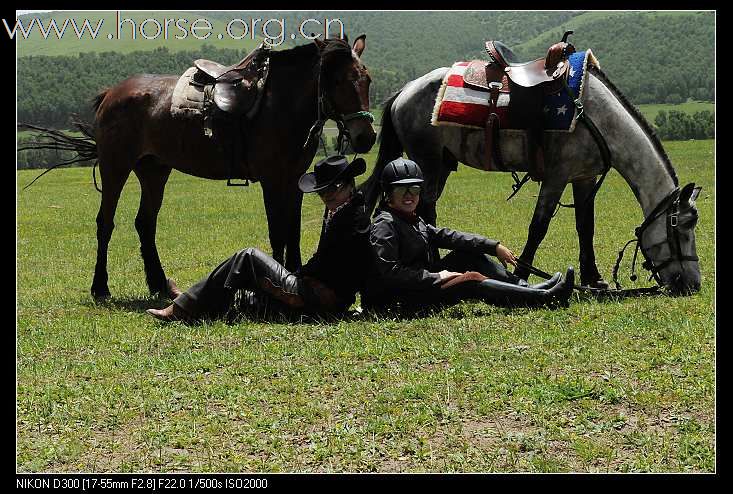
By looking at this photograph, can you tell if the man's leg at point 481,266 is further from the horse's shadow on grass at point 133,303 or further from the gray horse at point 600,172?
the horse's shadow on grass at point 133,303

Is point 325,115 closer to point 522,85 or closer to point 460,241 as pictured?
point 522,85

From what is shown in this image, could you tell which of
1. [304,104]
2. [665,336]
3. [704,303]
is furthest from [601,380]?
[304,104]

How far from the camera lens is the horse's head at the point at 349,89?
913cm

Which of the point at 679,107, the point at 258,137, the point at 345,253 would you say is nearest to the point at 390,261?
the point at 345,253

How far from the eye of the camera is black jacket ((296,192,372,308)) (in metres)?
7.80

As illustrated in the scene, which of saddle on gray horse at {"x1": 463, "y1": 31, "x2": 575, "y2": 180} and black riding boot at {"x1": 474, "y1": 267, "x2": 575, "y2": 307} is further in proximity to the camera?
saddle on gray horse at {"x1": 463, "y1": 31, "x2": 575, "y2": 180}

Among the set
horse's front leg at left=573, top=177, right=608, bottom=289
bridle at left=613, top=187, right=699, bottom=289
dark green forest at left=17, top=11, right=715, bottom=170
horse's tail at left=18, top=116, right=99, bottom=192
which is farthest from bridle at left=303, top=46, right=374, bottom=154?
horse's tail at left=18, top=116, right=99, bottom=192

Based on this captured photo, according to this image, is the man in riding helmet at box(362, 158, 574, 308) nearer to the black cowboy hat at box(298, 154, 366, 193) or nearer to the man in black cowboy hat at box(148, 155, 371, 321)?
the man in black cowboy hat at box(148, 155, 371, 321)

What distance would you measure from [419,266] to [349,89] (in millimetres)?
1992

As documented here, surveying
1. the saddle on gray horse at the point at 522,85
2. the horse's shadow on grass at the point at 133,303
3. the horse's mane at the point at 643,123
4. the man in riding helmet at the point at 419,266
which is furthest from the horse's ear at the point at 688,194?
the horse's shadow on grass at the point at 133,303

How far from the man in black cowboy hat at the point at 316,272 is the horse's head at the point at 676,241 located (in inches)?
114
